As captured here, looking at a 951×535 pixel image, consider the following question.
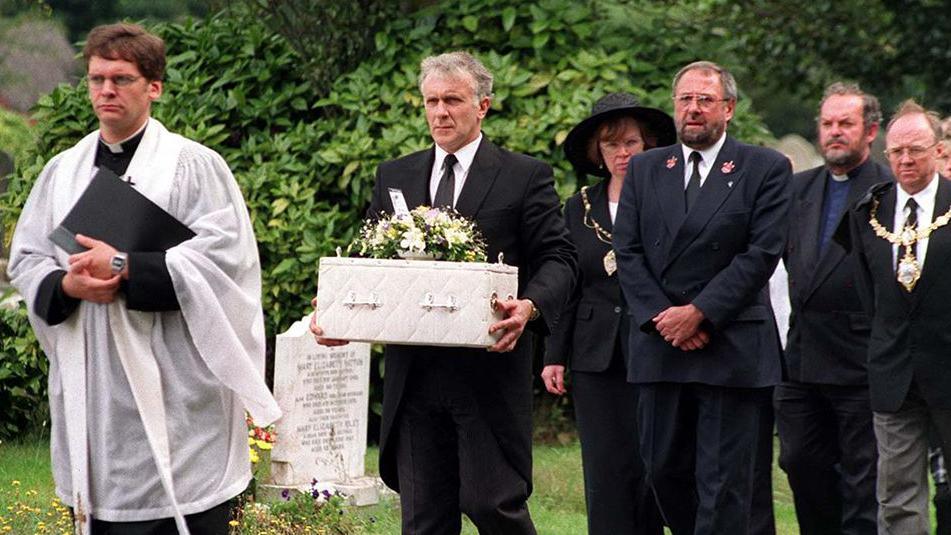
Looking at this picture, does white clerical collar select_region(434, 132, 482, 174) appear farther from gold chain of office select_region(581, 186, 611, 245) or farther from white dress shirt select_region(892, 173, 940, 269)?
white dress shirt select_region(892, 173, 940, 269)

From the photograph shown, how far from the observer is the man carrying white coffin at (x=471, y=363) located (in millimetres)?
6590

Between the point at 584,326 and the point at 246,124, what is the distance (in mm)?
4244

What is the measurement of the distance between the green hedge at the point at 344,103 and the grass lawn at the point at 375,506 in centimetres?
114

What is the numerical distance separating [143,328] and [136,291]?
6.7 inches

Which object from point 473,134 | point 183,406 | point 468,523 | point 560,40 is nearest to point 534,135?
point 560,40

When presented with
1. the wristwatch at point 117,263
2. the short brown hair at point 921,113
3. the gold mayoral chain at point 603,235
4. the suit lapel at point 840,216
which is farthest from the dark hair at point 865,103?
the wristwatch at point 117,263

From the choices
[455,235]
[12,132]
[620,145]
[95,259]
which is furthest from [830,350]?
[12,132]

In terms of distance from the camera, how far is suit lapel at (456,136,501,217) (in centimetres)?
666

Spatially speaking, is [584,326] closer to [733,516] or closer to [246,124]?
[733,516]

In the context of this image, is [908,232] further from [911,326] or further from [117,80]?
[117,80]

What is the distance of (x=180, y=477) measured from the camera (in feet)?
17.7

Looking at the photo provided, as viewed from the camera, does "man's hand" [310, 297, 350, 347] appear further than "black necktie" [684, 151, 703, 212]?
No

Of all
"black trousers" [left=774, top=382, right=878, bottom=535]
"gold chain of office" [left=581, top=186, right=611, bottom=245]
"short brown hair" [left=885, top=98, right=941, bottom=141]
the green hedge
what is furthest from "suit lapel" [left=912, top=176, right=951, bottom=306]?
the green hedge

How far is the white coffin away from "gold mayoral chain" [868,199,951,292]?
96.2 inches
